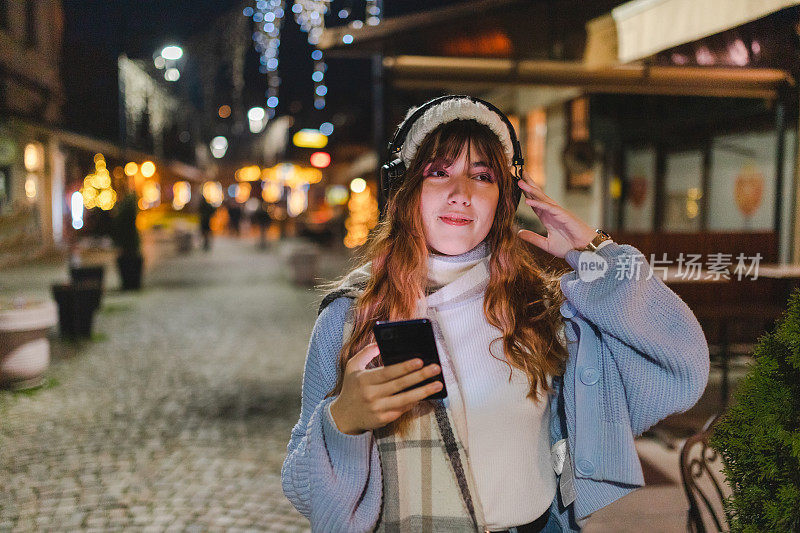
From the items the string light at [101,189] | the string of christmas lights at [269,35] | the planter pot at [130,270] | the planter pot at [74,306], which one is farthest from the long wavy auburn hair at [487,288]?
the planter pot at [130,270]

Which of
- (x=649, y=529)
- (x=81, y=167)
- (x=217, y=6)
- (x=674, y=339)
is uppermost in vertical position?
(x=217, y=6)

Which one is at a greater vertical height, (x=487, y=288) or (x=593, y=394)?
(x=487, y=288)

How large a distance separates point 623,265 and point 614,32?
13.3ft

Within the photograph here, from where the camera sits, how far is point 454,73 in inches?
203

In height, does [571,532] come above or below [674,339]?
below

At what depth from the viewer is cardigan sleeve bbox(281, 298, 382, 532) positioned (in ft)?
4.38

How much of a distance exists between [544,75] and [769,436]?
15.0ft

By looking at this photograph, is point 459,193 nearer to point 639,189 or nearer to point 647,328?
point 647,328

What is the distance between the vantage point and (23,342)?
18.8 feet

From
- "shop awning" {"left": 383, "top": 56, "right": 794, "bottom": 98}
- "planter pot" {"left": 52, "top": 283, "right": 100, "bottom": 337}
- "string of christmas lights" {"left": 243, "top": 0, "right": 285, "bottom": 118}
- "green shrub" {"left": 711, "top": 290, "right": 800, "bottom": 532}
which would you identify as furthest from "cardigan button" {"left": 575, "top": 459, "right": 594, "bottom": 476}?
"planter pot" {"left": 52, "top": 283, "right": 100, "bottom": 337}

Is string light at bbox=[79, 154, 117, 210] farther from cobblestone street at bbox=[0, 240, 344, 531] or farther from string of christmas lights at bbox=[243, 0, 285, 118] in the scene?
string of christmas lights at bbox=[243, 0, 285, 118]

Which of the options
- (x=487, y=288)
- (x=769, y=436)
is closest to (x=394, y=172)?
(x=487, y=288)

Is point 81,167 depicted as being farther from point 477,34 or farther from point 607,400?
point 607,400

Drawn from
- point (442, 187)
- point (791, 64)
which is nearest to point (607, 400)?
point (442, 187)
